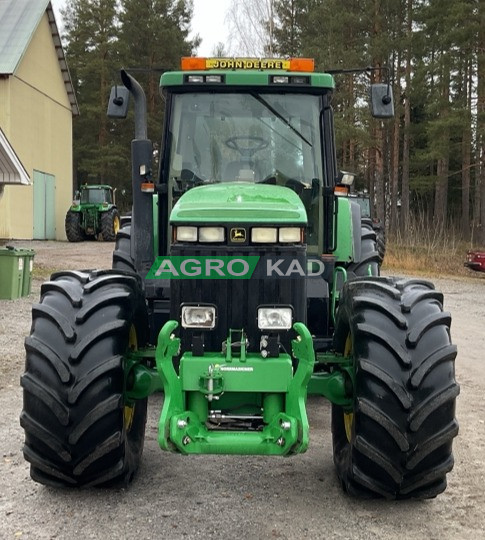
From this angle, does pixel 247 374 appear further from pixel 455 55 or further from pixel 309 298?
pixel 455 55

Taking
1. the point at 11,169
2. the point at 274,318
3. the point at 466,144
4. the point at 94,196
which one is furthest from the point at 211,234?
the point at 466,144

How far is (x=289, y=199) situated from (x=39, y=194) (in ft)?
84.9

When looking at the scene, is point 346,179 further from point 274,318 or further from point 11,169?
point 11,169

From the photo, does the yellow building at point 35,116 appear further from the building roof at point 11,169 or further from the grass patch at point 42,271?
the grass patch at point 42,271

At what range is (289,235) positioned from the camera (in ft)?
12.7

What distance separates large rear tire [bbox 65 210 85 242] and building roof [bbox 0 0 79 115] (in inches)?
238

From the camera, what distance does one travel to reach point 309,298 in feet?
15.8

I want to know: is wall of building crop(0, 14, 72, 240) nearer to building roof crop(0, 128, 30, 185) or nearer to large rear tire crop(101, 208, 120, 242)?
large rear tire crop(101, 208, 120, 242)

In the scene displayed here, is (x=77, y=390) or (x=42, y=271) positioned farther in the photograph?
(x=42, y=271)

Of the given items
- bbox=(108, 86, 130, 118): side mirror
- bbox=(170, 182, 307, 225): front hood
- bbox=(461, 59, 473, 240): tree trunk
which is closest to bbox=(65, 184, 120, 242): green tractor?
bbox=(461, 59, 473, 240): tree trunk

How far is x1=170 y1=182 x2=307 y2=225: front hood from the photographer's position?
383 cm

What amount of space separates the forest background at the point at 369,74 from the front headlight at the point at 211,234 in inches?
560

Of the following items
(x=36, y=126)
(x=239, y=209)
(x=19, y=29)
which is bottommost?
(x=239, y=209)

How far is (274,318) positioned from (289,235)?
466 millimetres
